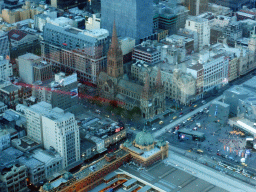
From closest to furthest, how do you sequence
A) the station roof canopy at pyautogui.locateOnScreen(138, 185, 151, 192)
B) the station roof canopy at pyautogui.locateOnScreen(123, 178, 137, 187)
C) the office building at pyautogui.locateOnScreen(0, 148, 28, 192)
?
1. the station roof canopy at pyautogui.locateOnScreen(138, 185, 151, 192)
2. the office building at pyautogui.locateOnScreen(0, 148, 28, 192)
3. the station roof canopy at pyautogui.locateOnScreen(123, 178, 137, 187)

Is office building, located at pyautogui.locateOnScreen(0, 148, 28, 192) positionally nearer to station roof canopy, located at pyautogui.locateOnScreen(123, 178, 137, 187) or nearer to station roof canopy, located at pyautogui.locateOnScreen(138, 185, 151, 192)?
station roof canopy, located at pyautogui.locateOnScreen(123, 178, 137, 187)

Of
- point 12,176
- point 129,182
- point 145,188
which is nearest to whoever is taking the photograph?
point 145,188

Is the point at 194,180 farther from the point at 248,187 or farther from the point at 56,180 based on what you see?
the point at 56,180

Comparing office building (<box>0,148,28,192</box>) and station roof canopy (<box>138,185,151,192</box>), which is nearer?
station roof canopy (<box>138,185,151,192</box>)

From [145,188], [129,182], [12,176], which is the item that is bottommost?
[145,188]

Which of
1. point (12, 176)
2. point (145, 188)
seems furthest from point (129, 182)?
point (12, 176)

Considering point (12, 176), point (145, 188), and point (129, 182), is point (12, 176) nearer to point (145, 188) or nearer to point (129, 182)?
point (129, 182)

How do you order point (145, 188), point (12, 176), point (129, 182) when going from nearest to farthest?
→ point (145, 188), point (12, 176), point (129, 182)

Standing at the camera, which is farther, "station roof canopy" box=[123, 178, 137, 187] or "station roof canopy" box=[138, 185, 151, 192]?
"station roof canopy" box=[123, 178, 137, 187]

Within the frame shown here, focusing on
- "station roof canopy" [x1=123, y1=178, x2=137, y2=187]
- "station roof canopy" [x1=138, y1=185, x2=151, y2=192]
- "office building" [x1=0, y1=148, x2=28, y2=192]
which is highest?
"office building" [x1=0, y1=148, x2=28, y2=192]

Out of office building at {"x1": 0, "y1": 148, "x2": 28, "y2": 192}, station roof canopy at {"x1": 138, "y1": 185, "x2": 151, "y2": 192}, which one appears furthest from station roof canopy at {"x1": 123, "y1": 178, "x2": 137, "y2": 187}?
office building at {"x1": 0, "y1": 148, "x2": 28, "y2": 192}

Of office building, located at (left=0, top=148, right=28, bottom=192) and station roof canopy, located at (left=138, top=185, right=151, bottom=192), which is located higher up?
office building, located at (left=0, top=148, right=28, bottom=192)

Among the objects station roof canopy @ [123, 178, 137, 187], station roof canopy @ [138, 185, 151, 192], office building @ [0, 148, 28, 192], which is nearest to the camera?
station roof canopy @ [138, 185, 151, 192]
